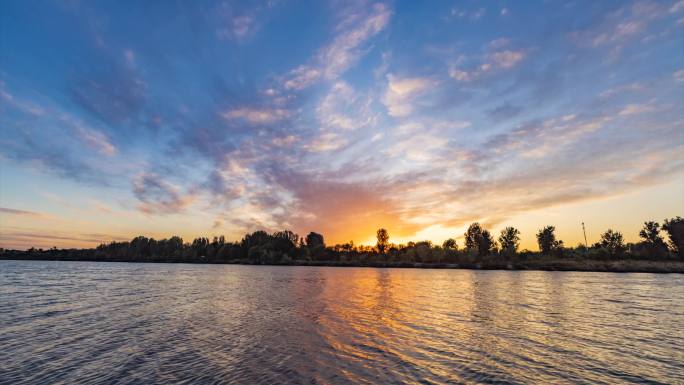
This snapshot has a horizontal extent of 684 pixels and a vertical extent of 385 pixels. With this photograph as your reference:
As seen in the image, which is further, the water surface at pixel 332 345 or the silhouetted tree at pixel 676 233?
the silhouetted tree at pixel 676 233

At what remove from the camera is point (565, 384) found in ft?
45.5

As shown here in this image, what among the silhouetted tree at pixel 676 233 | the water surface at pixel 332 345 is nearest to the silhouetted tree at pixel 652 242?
the silhouetted tree at pixel 676 233

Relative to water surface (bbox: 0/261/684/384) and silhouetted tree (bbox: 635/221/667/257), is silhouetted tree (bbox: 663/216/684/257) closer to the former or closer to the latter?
silhouetted tree (bbox: 635/221/667/257)

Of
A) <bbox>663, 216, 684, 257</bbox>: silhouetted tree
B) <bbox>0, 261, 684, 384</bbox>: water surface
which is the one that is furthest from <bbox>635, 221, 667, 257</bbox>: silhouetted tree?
<bbox>0, 261, 684, 384</bbox>: water surface

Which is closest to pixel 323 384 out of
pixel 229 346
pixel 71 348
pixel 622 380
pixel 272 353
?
pixel 272 353

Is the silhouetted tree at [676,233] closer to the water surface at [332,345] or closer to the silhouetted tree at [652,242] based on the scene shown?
the silhouetted tree at [652,242]

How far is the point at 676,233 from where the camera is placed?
162250 millimetres

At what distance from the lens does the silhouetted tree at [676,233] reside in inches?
6245

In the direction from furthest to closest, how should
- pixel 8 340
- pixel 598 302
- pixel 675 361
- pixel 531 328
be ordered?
1. pixel 598 302
2. pixel 531 328
3. pixel 8 340
4. pixel 675 361

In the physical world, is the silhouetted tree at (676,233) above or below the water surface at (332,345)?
above

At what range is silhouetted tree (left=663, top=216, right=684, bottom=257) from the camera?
158625mm

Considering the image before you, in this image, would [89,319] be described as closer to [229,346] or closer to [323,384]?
[229,346]

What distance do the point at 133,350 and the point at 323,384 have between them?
12.9m

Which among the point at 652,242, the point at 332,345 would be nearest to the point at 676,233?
the point at 652,242
